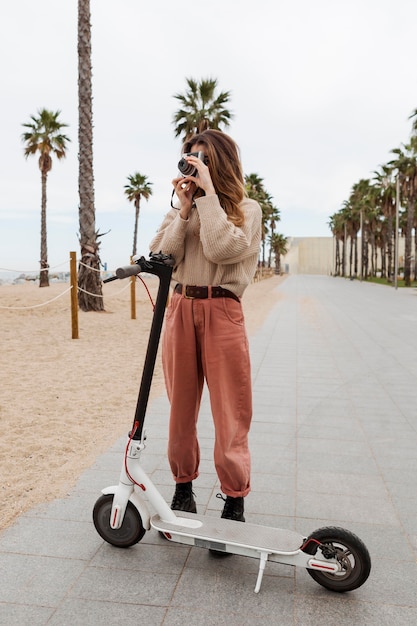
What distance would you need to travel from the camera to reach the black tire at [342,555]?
231 cm

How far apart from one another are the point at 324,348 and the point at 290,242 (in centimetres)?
15512

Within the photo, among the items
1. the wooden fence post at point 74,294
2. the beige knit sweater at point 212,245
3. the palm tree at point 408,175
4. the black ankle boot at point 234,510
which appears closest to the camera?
the beige knit sweater at point 212,245

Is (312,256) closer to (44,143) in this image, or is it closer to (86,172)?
(44,143)

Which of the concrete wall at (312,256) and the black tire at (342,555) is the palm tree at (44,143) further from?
the concrete wall at (312,256)

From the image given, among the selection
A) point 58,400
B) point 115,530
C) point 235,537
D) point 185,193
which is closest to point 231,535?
point 235,537

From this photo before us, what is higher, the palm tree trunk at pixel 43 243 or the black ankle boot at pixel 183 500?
the palm tree trunk at pixel 43 243

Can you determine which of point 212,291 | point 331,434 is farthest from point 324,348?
point 212,291

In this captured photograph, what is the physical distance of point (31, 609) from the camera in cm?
220

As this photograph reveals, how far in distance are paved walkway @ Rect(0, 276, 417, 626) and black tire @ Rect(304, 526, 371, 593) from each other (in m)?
0.06

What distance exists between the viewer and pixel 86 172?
581 inches

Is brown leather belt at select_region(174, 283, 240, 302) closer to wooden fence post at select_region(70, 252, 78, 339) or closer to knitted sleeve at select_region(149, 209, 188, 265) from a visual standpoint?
knitted sleeve at select_region(149, 209, 188, 265)

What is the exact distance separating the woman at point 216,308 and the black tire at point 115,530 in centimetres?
42

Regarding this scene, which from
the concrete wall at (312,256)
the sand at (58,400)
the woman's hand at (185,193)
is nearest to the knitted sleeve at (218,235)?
the woman's hand at (185,193)

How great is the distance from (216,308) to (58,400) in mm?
3651
